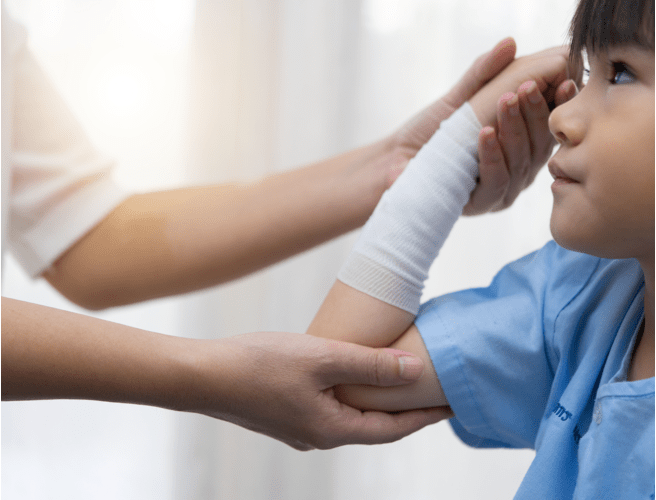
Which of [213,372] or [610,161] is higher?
[610,161]

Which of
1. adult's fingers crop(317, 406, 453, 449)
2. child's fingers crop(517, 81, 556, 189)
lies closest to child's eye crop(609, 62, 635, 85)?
child's fingers crop(517, 81, 556, 189)

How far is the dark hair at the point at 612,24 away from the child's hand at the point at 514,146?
0.09 m

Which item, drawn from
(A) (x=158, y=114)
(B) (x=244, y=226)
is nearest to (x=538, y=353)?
(B) (x=244, y=226)

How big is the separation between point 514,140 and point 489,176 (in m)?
0.05

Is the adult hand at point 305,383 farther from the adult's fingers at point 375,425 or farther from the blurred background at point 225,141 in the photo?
the blurred background at point 225,141

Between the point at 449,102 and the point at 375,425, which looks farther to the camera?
the point at 449,102

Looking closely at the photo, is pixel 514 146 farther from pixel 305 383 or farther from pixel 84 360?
pixel 84 360

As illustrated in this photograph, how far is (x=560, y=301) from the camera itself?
576 mm

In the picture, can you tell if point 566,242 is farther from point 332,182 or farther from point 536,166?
point 332,182

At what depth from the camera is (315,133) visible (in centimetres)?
120

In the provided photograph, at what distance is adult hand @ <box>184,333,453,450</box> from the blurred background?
53cm

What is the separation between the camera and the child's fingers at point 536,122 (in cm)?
61

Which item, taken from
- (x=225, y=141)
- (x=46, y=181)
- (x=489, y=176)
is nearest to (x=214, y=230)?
(x=46, y=181)

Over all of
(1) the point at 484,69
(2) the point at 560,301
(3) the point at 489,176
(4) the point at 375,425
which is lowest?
(4) the point at 375,425
